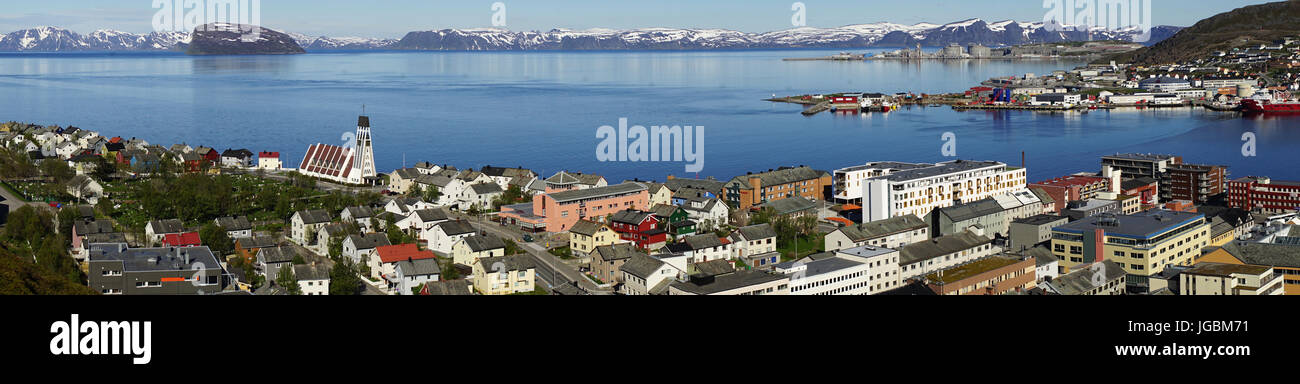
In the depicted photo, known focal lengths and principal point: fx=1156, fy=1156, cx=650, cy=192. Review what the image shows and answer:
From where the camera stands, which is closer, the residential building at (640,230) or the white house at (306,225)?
the residential building at (640,230)

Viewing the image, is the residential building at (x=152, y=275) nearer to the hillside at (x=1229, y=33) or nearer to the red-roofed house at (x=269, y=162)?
the red-roofed house at (x=269, y=162)

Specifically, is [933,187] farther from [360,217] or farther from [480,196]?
[360,217]

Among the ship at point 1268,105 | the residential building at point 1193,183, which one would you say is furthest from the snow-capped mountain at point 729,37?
the residential building at point 1193,183

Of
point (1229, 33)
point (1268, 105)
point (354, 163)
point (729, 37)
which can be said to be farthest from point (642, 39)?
point (354, 163)

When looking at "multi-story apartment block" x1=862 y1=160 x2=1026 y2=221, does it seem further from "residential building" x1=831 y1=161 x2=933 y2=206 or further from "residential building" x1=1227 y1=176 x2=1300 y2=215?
"residential building" x1=1227 y1=176 x2=1300 y2=215
